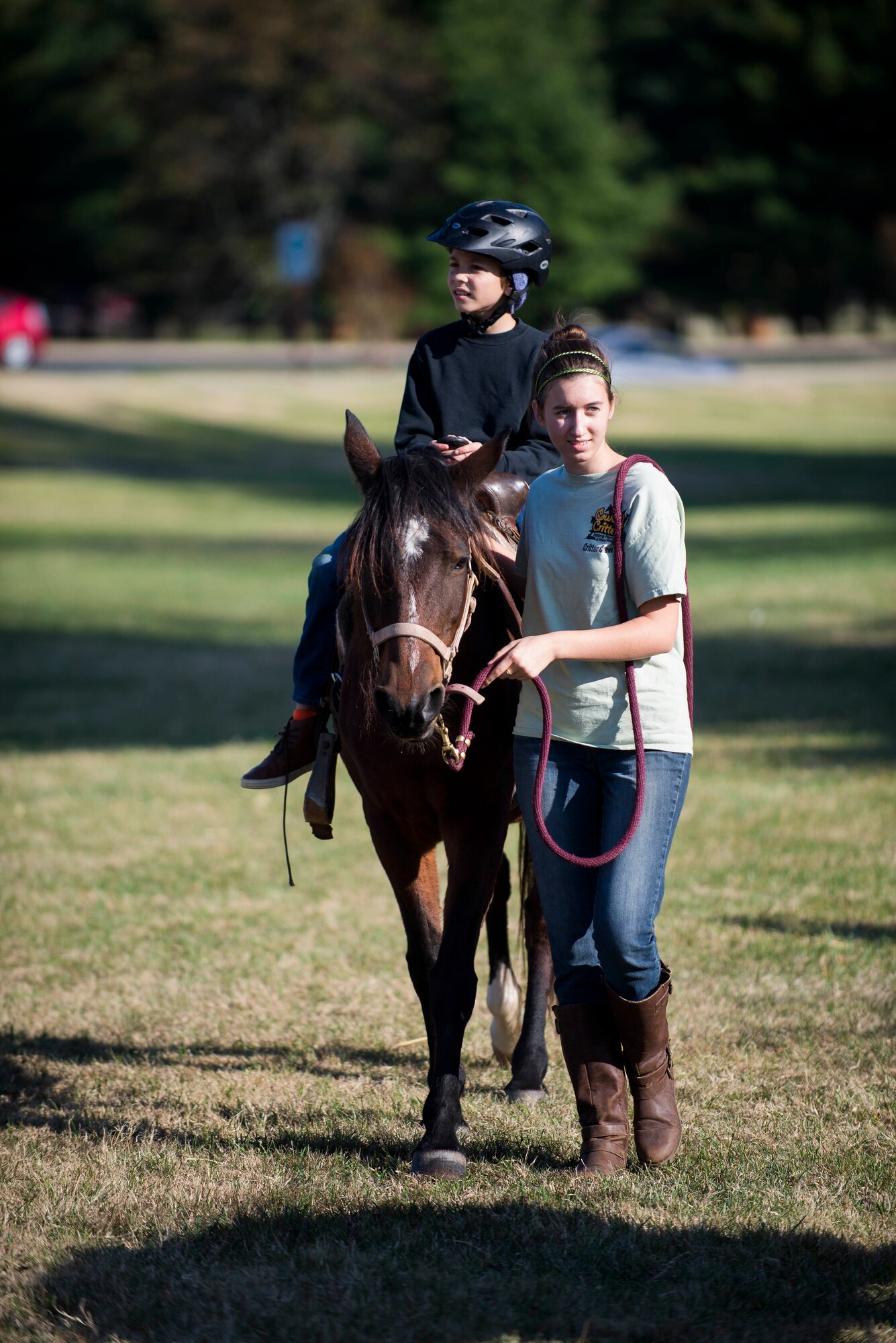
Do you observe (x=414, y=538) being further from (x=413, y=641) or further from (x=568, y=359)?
(x=568, y=359)

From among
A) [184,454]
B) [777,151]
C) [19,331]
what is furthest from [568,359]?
[777,151]

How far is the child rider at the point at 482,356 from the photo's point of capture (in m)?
4.58

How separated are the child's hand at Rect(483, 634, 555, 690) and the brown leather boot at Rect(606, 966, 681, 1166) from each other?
3.37ft

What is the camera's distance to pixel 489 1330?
327 centimetres

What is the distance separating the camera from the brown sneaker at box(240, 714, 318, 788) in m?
5.09

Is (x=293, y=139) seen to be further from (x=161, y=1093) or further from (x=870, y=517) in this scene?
(x=161, y=1093)


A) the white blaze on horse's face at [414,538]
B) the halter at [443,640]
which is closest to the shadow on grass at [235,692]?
the halter at [443,640]

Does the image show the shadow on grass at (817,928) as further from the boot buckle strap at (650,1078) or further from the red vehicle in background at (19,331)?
the red vehicle in background at (19,331)

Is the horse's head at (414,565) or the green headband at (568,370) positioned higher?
the green headband at (568,370)

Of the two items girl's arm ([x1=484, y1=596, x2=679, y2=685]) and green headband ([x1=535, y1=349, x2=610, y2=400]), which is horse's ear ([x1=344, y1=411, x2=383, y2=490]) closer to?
green headband ([x1=535, y1=349, x2=610, y2=400])

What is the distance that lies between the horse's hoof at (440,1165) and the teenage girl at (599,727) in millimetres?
376

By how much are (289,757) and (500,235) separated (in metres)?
2.01

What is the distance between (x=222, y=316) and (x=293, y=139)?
932 cm

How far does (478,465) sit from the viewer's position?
390 cm
